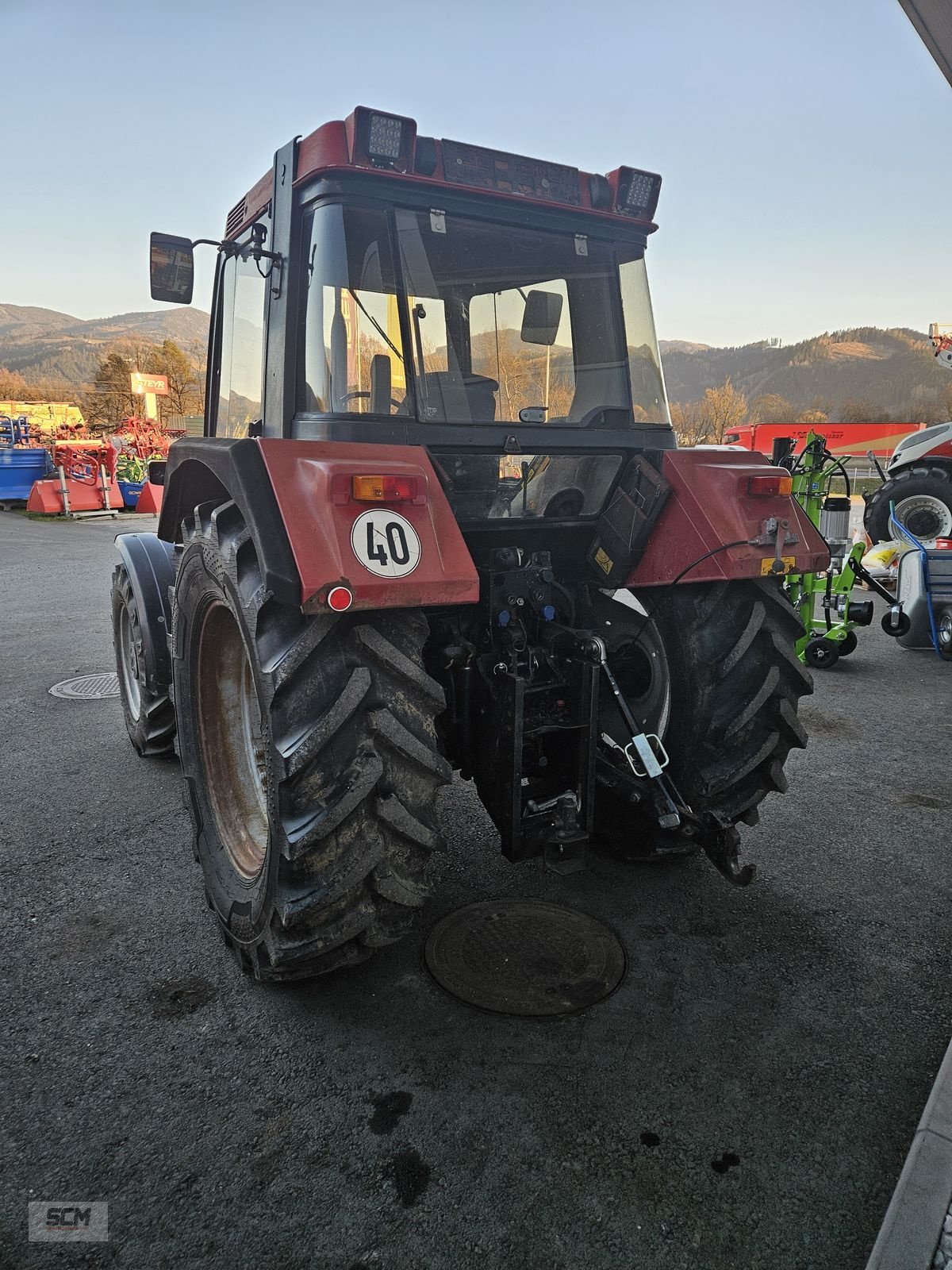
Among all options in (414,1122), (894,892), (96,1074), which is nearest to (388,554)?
(414,1122)

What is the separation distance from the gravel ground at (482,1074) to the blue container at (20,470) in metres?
17.2

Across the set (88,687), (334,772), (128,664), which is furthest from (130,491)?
(334,772)

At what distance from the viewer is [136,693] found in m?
4.89

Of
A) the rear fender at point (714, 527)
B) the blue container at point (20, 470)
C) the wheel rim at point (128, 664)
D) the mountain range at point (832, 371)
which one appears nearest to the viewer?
the rear fender at point (714, 527)

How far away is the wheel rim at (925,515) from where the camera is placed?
1027 cm

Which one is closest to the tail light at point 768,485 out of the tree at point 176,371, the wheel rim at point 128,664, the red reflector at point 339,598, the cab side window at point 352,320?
the cab side window at point 352,320

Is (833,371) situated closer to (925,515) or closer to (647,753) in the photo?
(925,515)

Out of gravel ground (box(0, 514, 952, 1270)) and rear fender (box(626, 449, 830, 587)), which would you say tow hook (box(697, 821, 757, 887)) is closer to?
gravel ground (box(0, 514, 952, 1270))

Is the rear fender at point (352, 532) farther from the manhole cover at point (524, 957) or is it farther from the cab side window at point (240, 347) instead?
the manhole cover at point (524, 957)

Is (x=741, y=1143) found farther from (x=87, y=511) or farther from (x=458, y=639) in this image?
(x=87, y=511)

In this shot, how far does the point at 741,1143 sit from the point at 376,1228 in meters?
0.91

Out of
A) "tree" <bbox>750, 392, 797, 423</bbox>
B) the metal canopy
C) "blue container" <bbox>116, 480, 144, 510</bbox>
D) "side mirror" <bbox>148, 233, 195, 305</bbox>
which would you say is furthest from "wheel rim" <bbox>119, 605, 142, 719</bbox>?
"tree" <bbox>750, 392, 797, 423</bbox>

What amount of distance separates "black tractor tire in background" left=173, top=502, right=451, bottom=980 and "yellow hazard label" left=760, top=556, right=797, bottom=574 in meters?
1.31

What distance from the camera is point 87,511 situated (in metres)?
17.4
